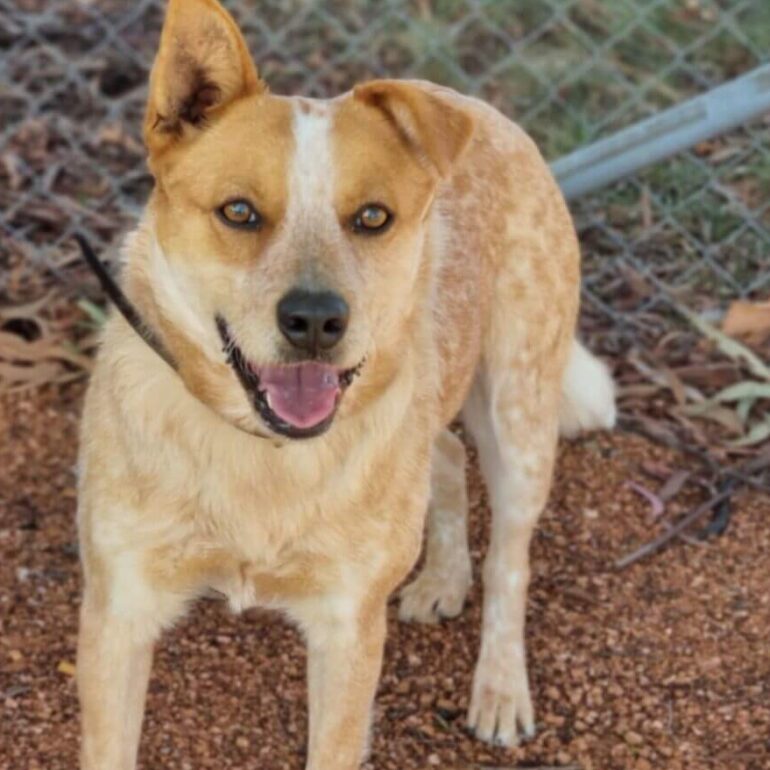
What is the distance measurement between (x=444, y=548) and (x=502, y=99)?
2.57 metres

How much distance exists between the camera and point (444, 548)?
482cm

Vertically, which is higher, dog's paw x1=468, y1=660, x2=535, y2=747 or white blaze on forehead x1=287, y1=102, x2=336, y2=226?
white blaze on forehead x1=287, y1=102, x2=336, y2=226

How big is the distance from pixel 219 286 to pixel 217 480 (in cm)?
45

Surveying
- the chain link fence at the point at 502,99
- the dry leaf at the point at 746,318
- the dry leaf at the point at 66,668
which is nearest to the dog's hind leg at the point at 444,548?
the dry leaf at the point at 66,668

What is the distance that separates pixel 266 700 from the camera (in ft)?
14.3

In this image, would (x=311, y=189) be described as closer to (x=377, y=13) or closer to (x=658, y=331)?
(x=658, y=331)

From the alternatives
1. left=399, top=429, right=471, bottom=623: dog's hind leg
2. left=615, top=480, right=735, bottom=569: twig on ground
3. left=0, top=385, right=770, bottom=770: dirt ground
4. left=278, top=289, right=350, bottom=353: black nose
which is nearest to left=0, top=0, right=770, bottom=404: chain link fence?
left=615, top=480, right=735, bottom=569: twig on ground

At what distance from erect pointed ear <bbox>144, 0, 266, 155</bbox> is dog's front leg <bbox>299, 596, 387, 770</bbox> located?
1.05 metres

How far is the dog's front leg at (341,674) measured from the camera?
3.70 metres

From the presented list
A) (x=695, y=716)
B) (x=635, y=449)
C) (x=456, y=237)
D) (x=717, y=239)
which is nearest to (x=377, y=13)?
(x=717, y=239)

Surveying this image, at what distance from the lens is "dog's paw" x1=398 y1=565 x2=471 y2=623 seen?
4.73m

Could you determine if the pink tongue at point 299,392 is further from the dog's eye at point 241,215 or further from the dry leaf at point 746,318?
the dry leaf at point 746,318

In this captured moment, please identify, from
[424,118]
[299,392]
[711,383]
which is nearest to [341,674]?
[299,392]

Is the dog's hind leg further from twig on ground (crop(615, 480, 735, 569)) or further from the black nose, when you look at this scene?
the black nose
